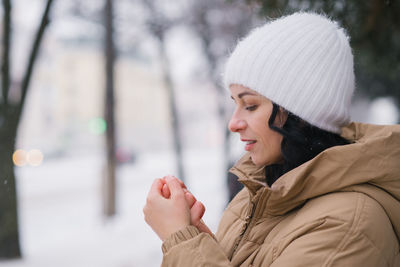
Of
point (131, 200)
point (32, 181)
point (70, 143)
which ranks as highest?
point (70, 143)

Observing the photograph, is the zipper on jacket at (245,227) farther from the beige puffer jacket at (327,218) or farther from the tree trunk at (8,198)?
the tree trunk at (8,198)

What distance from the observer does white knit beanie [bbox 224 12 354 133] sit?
4.16ft

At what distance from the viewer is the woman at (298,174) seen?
3.29ft

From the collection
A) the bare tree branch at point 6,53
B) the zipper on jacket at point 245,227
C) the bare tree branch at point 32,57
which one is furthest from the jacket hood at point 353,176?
the bare tree branch at point 6,53

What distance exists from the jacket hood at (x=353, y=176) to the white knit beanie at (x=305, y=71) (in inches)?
8.3

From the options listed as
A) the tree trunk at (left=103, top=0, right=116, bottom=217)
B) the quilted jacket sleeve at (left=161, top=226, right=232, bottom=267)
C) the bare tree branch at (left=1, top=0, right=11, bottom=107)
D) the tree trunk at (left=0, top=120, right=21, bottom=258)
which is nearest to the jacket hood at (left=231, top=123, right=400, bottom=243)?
the quilted jacket sleeve at (left=161, top=226, right=232, bottom=267)

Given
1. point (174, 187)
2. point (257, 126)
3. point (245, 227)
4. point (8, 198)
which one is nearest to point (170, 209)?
point (174, 187)

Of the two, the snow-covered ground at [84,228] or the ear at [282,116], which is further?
the snow-covered ground at [84,228]

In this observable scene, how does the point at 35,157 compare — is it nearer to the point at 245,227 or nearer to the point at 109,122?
the point at 109,122

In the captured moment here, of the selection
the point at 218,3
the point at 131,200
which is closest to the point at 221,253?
the point at 218,3

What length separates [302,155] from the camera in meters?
1.28

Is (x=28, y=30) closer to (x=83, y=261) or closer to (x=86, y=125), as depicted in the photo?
(x=83, y=261)

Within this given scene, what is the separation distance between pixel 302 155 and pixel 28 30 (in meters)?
11.1

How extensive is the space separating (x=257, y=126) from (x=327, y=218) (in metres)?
0.41
